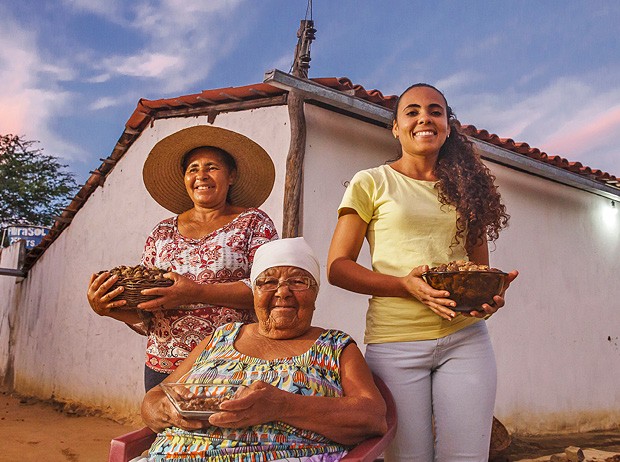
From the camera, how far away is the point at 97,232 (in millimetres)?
8203

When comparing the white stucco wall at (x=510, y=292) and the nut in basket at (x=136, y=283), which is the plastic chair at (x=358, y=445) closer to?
the nut in basket at (x=136, y=283)

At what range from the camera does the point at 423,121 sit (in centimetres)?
226

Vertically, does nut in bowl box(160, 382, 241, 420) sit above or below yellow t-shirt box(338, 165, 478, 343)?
below

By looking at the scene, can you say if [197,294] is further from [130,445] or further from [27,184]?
[27,184]

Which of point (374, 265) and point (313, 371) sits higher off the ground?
point (374, 265)

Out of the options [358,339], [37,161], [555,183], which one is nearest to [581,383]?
[555,183]

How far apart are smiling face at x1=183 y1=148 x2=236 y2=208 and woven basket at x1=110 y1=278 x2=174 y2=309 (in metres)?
0.50

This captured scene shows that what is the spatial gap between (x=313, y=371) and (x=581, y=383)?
7.07 metres

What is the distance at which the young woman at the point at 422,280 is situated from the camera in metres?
2.08

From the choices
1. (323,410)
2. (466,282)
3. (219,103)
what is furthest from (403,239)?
(219,103)

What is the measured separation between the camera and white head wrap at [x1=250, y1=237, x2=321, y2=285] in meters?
2.22

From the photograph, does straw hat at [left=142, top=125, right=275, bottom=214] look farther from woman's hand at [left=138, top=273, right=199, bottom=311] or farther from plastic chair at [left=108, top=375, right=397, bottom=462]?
plastic chair at [left=108, top=375, right=397, bottom=462]

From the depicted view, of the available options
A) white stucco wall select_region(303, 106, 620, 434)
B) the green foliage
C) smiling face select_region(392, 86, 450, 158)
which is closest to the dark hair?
smiling face select_region(392, 86, 450, 158)

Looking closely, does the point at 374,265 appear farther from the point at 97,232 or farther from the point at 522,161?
the point at 97,232
